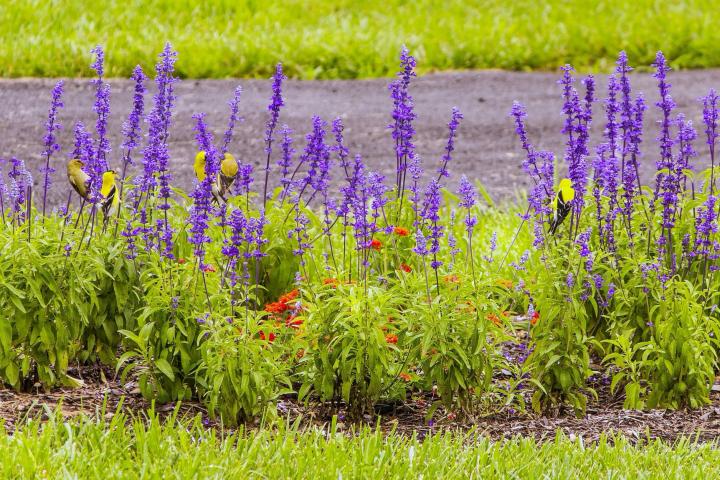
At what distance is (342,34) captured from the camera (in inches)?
468

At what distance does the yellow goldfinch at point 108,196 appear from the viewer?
470 cm

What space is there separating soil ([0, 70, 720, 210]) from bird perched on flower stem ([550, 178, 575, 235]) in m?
3.28

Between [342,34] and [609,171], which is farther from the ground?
[342,34]

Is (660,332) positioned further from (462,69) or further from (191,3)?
(191,3)

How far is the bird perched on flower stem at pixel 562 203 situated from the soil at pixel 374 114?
3.28 metres

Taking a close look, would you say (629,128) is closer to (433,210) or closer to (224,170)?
(433,210)

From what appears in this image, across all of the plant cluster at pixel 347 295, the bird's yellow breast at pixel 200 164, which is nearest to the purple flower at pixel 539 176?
the plant cluster at pixel 347 295

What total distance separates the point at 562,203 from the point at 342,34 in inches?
294

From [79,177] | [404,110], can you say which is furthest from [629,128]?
[79,177]

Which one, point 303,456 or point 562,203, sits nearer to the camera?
point 303,456

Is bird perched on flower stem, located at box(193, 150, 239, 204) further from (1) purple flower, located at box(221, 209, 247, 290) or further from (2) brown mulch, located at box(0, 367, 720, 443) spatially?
(2) brown mulch, located at box(0, 367, 720, 443)

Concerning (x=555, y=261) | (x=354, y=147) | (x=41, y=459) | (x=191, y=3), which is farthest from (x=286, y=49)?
(x=41, y=459)

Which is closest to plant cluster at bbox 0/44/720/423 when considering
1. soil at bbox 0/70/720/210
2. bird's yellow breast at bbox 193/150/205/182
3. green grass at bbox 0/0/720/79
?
bird's yellow breast at bbox 193/150/205/182

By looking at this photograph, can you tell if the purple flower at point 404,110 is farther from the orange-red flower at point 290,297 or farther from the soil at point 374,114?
the soil at point 374,114
